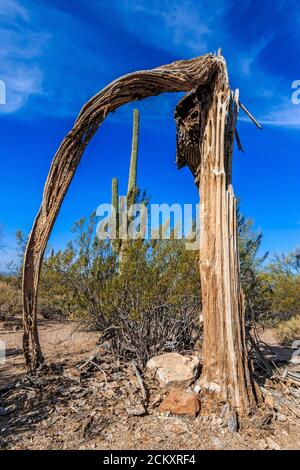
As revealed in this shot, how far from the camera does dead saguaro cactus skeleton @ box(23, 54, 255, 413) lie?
138 inches

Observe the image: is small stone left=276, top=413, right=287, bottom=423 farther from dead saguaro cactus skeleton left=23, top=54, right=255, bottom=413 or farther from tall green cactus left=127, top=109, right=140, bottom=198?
tall green cactus left=127, top=109, right=140, bottom=198

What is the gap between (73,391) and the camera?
3.60m

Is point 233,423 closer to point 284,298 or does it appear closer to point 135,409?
point 135,409

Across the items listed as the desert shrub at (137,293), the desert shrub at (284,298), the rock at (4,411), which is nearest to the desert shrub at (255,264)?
the desert shrub at (284,298)

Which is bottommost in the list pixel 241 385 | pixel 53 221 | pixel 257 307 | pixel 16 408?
pixel 16 408

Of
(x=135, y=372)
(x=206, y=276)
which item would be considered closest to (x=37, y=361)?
(x=135, y=372)

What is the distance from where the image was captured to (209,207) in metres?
3.80

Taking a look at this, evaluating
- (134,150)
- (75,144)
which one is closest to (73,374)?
(75,144)

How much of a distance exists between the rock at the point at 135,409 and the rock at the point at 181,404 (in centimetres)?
18

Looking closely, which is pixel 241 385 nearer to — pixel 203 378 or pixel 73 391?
pixel 203 378

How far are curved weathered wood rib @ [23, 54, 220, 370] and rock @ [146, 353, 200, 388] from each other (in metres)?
1.20

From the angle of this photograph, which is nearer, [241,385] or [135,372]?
[241,385]

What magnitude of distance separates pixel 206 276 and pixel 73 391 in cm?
167

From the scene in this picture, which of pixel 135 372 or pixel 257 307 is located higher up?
pixel 257 307
